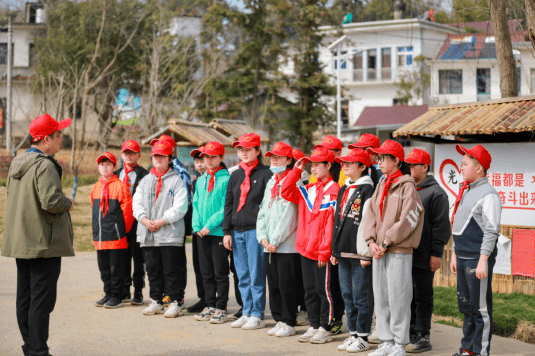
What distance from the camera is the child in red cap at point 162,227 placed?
7344mm

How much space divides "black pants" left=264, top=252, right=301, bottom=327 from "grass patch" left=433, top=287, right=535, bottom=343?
198 cm

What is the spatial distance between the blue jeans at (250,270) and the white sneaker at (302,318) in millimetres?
472

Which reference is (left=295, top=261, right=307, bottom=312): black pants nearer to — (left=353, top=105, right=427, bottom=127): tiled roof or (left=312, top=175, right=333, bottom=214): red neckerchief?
(left=312, top=175, right=333, bottom=214): red neckerchief

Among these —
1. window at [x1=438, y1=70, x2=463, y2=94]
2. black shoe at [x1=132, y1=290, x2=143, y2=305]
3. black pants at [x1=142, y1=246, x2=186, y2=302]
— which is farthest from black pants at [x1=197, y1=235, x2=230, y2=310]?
window at [x1=438, y1=70, x2=463, y2=94]

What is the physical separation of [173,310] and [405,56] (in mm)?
39209

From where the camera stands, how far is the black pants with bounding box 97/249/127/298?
7770mm

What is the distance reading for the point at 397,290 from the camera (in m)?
5.48

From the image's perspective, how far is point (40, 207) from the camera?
4.99 meters

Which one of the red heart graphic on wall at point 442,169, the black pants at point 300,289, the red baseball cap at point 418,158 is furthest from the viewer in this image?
the red heart graphic on wall at point 442,169

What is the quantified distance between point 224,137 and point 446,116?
6.37 m

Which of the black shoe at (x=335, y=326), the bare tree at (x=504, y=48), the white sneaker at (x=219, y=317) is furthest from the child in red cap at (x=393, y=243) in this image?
the bare tree at (x=504, y=48)

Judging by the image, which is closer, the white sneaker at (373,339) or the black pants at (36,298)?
the black pants at (36,298)

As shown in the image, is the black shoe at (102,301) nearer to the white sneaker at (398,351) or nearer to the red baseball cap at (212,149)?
the red baseball cap at (212,149)

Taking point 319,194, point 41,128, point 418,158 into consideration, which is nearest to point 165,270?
point 319,194
